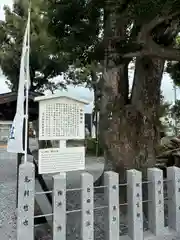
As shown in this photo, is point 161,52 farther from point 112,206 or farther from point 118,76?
point 112,206

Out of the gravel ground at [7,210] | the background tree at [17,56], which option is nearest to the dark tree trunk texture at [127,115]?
the gravel ground at [7,210]

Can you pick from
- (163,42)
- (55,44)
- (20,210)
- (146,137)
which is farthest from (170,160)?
(20,210)

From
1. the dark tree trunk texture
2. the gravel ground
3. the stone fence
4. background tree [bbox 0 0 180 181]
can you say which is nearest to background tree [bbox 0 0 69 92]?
the gravel ground

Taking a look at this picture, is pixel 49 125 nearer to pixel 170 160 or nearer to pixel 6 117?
pixel 6 117

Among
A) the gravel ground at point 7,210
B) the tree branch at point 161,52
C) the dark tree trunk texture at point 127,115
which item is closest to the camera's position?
the gravel ground at point 7,210

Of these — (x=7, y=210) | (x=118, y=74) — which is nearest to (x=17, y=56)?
(x=118, y=74)

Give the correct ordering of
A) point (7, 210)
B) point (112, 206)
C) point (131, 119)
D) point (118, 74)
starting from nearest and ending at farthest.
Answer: point (112, 206), point (7, 210), point (131, 119), point (118, 74)

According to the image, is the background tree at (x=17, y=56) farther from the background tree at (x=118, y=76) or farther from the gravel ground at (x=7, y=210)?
the background tree at (x=118, y=76)

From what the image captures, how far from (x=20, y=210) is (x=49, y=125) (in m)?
0.97

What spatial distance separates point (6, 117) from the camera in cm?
521

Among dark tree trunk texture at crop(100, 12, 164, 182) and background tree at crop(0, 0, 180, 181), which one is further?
dark tree trunk texture at crop(100, 12, 164, 182)

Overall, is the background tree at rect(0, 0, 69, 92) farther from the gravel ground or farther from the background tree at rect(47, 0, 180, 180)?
the background tree at rect(47, 0, 180, 180)

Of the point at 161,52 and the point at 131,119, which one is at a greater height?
the point at 161,52

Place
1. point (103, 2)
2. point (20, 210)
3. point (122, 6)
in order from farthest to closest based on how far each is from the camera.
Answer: point (103, 2) < point (122, 6) < point (20, 210)
